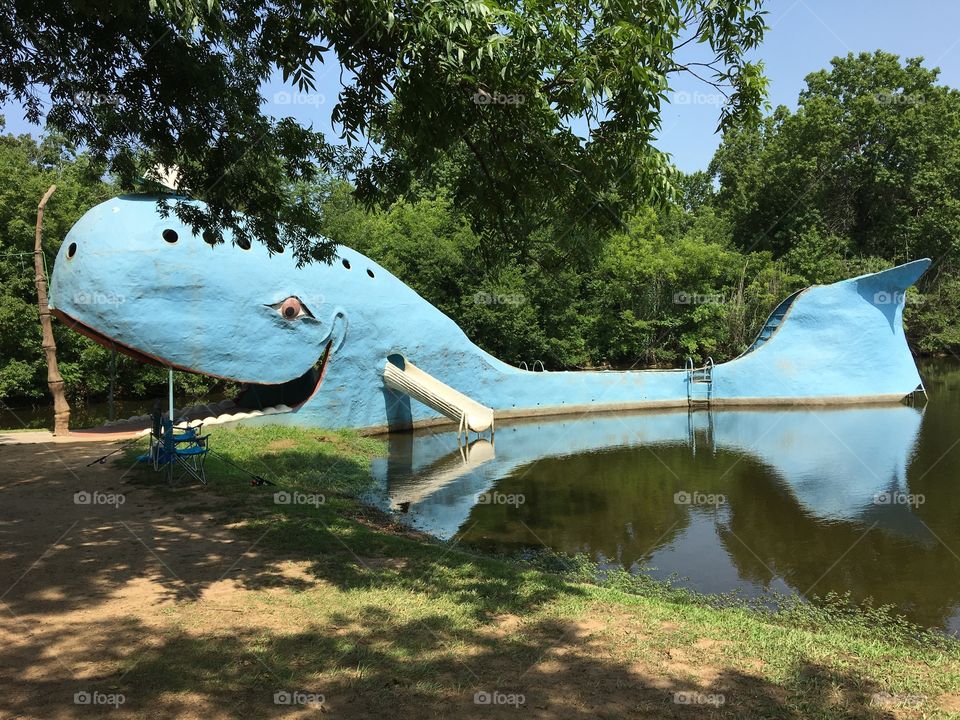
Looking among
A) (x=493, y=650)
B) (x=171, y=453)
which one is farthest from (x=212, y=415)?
(x=493, y=650)

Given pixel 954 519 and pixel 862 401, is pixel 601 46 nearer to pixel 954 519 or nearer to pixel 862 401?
pixel 954 519

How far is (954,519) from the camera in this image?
1076cm

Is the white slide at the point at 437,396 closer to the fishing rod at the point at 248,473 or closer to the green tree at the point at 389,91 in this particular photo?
the fishing rod at the point at 248,473

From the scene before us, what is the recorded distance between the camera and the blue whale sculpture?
14.5 meters

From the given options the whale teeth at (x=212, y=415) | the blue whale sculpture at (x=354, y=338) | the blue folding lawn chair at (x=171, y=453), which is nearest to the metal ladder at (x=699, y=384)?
the blue whale sculpture at (x=354, y=338)

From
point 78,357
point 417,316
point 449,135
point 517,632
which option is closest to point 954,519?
point 517,632

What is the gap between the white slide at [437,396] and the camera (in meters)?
17.9

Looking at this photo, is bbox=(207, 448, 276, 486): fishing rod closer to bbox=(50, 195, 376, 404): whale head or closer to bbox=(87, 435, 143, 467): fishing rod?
bbox=(87, 435, 143, 467): fishing rod

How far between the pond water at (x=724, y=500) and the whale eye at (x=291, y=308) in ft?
12.8

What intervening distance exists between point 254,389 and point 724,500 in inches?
486

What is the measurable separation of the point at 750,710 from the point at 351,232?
27.3 m

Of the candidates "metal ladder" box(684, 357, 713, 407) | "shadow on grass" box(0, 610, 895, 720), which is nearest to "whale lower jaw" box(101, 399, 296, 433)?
"shadow on grass" box(0, 610, 895, 720)

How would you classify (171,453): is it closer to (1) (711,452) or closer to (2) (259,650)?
(2) (259,650)

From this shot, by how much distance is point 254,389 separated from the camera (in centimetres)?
1897
